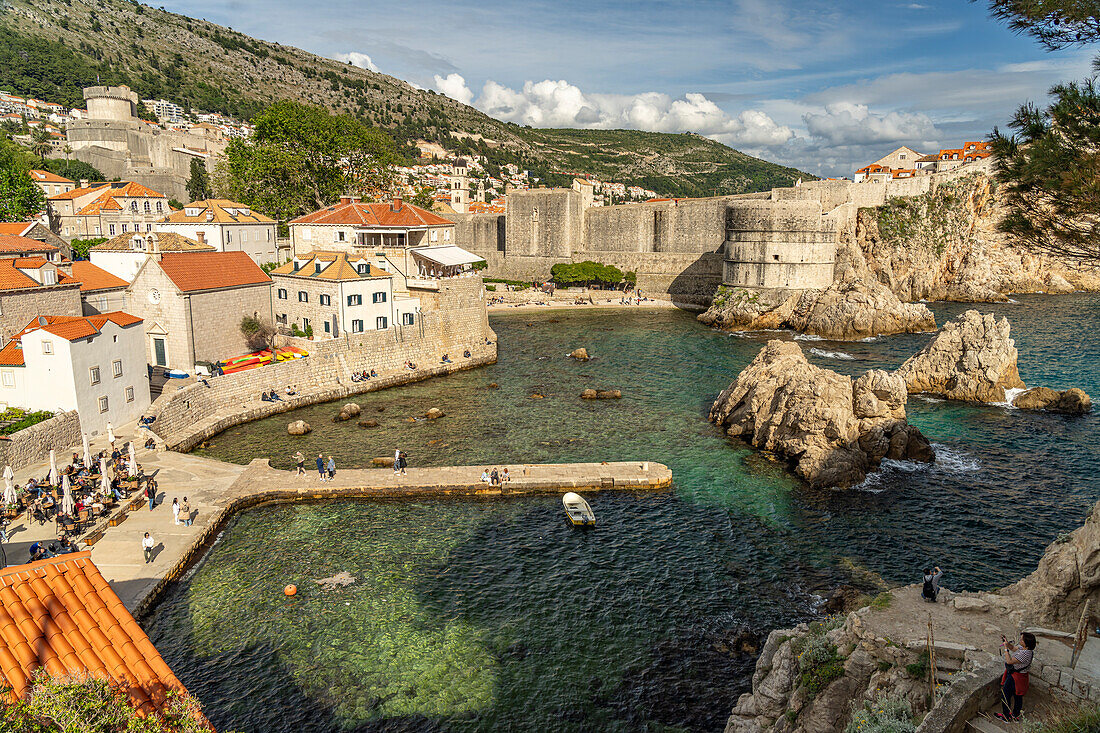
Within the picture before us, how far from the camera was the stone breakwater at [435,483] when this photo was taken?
22.4 m

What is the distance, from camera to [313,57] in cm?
17712

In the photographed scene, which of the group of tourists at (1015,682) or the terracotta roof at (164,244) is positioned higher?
the terracotta roof at (164,244)

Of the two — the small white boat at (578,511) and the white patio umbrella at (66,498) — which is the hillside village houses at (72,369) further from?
the small white boat at (578,511)

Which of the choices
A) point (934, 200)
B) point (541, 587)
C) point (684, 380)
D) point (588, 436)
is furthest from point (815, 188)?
point (541, 587)

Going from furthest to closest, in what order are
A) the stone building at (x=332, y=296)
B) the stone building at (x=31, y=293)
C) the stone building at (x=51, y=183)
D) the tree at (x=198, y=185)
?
the tree at (x=198, y=185) < the stone building at (x=51, y=183) < the stone building at (x=332, y=296) < the stone building at (x=31, y=293)

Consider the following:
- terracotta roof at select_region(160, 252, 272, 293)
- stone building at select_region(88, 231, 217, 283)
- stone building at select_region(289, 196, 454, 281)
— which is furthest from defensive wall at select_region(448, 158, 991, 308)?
stone building at select_region(88, 231, 217, 283)

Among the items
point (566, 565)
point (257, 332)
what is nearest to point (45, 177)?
point (257, 332)

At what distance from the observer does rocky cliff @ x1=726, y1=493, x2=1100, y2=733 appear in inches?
363

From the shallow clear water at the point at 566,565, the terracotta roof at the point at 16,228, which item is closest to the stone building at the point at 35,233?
the terracotta roof at the point at 16,228

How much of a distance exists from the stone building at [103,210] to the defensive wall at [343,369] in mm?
25278

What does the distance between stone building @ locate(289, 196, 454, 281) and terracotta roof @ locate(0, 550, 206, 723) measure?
3466 cm

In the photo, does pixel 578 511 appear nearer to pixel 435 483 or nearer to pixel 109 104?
pixel 435 483

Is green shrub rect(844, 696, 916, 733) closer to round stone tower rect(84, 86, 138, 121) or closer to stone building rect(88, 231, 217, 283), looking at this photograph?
stone building rect(88, 231, 217, 283)

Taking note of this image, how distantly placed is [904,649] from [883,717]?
1757mm
